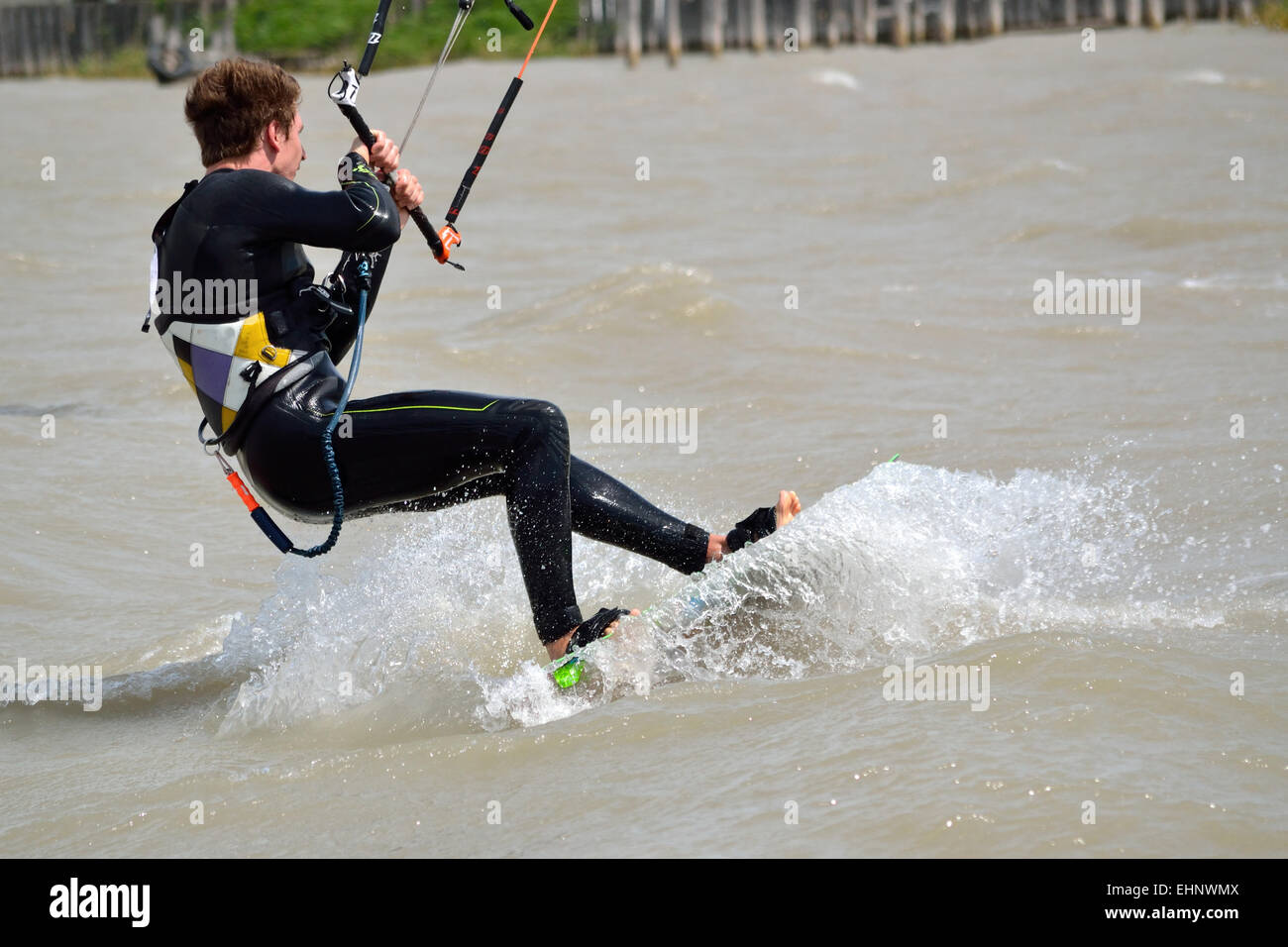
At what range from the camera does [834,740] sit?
342 centimetres

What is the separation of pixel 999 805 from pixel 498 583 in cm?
233

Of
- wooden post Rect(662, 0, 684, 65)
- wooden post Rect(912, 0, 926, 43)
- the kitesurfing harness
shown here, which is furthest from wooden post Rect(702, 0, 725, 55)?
the kitesurfing harness

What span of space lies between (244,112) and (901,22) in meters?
20.5

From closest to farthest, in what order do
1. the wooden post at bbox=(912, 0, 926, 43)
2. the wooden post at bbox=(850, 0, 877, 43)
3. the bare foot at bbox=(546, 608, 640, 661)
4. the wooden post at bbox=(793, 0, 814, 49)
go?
1. the bare foot at bbox=(546, 608, 640, 661)
2. the wooden post at bbox=(793, 0, 814, 49)
3. the wooden post at bbox=(850, 0, 877, 43)
4. the wooden post at bbox=(912, 0, 926, 43)

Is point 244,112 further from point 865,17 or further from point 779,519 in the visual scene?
point 865,17

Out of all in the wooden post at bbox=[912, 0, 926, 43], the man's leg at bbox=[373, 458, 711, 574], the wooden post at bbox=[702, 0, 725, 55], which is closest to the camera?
the man's leg at bbox=[373, 458, 711, 574]

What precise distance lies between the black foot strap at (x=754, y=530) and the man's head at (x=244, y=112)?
1.67 m

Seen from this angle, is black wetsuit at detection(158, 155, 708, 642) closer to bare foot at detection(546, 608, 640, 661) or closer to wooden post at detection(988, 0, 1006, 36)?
bare foot at detection(546, 608, 640, 661)

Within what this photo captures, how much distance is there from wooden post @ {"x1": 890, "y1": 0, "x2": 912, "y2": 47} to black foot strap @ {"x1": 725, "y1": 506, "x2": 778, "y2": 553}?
64.9ft

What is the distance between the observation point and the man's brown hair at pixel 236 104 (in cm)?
376

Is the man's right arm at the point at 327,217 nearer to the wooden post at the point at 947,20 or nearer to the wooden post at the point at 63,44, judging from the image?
the wooden post at the point at 947,20

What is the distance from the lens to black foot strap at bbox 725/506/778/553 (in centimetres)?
440

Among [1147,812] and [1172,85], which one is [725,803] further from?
[1172,85]

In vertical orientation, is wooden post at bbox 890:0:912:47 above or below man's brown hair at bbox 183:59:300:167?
below
